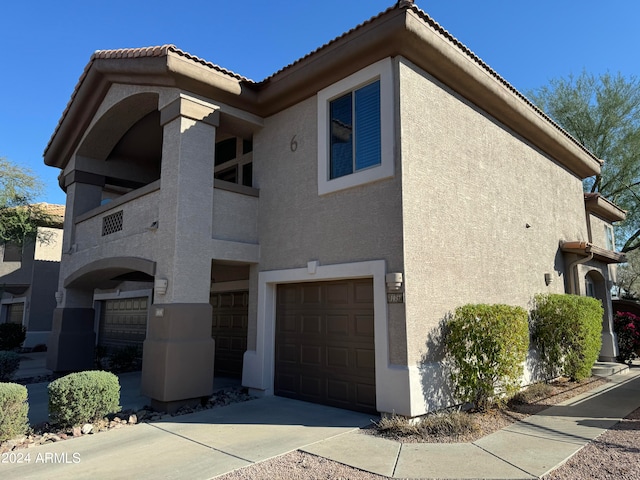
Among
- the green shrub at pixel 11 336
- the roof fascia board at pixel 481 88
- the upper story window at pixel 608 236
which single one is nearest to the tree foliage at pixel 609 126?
the upper story window at pixel 608 236

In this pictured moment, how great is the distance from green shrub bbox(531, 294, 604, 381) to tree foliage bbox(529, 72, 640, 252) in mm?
14491

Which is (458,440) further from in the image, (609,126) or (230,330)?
(609,126)

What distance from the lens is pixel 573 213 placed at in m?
13.8

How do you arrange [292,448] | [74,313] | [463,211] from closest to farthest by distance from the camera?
[292,448] < [463,211] < [74,313]

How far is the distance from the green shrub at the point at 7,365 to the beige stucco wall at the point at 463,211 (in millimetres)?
10656

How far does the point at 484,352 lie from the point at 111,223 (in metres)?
9.39

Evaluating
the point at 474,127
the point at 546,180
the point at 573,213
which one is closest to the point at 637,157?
the point at 573,213

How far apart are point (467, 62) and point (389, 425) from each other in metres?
6.83

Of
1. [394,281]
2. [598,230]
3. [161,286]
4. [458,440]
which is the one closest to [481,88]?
[394,281]

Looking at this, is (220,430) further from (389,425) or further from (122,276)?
(122,276)

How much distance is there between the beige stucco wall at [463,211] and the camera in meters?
7.68

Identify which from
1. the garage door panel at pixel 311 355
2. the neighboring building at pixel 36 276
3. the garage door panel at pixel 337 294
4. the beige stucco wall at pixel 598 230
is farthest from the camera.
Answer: the neighboring building at pixel 36 276

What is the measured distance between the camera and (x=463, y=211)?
881 centimetres

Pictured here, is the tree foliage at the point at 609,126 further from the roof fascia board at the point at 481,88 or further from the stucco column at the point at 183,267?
the stucco column at the point at 183,267
